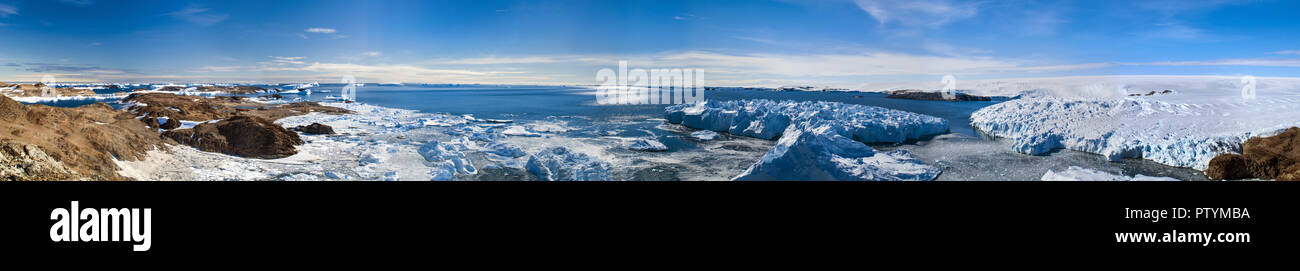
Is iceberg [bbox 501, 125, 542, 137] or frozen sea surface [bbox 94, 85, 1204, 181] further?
iceberg [bbox 501, 125, 542, 137]


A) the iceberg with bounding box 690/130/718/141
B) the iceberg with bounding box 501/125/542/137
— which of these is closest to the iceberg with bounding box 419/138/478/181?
the iceberg with bounding box 501/125/542/137


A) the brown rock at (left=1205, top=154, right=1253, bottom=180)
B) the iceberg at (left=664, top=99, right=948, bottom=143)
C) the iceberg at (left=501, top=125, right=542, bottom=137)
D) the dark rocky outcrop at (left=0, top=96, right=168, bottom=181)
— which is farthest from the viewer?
the iceberg at (left=664, top=99, right=948, bottom=143)

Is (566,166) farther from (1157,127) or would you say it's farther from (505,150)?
(1157,127)

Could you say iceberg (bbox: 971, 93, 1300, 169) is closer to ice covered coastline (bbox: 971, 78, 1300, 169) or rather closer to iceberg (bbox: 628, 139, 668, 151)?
ice covered coastline (bbox: 971, 78, 1300, 169)

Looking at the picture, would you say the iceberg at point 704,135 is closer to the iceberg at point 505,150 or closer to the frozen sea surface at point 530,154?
the frozen sea surface at point 530,154

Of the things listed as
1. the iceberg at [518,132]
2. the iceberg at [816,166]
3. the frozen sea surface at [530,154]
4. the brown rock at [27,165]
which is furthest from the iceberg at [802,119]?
the brown rock at [27,165]

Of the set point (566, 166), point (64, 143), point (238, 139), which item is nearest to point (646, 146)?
point (566, 166)
